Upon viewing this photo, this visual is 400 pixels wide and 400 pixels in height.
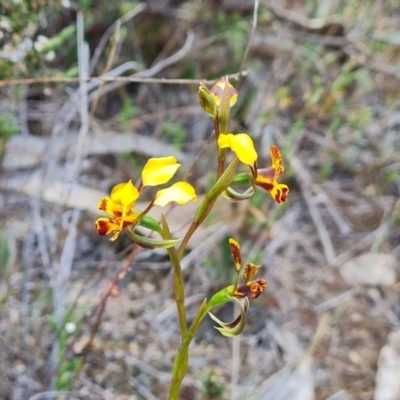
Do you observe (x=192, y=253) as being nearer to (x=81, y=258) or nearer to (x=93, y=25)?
(x=81, y=258)

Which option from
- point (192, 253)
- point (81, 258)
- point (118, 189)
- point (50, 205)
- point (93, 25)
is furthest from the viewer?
point (93, 25)

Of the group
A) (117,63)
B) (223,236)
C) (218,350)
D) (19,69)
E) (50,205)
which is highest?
(117,63)

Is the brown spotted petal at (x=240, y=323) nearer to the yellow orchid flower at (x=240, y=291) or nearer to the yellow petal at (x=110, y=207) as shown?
the yellow orchid flower at (x=240, y=291)

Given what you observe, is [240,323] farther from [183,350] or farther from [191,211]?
[191,211]

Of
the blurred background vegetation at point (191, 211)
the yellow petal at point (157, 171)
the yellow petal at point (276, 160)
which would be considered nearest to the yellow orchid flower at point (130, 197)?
the yellow petal at point (157, 171)

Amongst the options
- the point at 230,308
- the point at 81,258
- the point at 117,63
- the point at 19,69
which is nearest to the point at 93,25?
the point at 117,63

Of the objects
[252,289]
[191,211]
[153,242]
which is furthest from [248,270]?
[191,211]

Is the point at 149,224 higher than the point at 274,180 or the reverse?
the reverse
